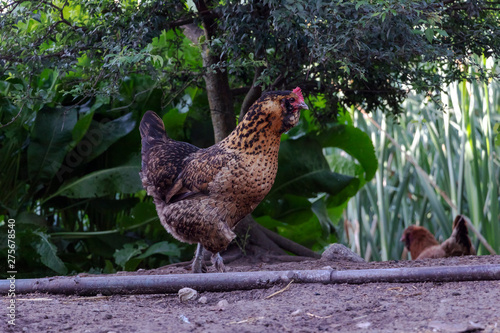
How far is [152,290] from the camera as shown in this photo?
2525 mm

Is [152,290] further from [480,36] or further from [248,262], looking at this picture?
[480,36]

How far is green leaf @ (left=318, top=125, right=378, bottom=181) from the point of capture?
5.25 meters

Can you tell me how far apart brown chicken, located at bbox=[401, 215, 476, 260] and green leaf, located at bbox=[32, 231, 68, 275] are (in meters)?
3.57

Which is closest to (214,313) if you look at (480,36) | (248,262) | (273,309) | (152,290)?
(273,309)

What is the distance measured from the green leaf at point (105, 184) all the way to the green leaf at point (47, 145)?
240 mm

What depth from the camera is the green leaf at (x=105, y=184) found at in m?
4.85

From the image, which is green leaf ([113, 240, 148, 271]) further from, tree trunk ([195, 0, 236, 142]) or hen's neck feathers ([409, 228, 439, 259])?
hen's neck feathers ([409, 228, 439, 259])

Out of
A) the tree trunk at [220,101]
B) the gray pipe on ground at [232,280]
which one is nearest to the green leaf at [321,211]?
the tree trunk at [220,101]

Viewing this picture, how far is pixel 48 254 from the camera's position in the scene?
433 centimetres

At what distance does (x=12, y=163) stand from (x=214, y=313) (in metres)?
3.61

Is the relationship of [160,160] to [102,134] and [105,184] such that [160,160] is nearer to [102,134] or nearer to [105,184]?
[105,184]

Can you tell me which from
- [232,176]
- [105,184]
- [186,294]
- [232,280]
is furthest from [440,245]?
[186,294]

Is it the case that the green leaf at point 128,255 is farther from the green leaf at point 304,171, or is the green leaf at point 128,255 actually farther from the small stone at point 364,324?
the small stone at point 364,324

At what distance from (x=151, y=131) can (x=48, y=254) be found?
150 centimetres
